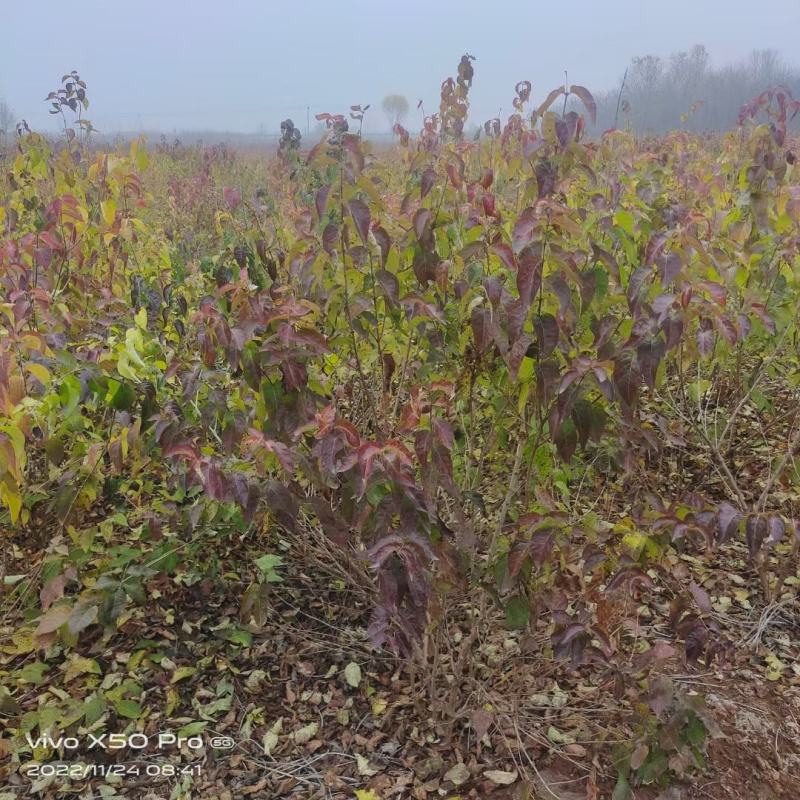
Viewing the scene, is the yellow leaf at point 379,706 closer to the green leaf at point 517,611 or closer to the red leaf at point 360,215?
the green leaf at point 517,611

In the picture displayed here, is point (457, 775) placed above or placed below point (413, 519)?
below

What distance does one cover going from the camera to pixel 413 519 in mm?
1400

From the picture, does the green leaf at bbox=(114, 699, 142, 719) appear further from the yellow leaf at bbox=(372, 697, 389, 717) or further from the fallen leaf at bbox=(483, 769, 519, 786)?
the fallen leaf at bbox=(483, 769, 519, 786)

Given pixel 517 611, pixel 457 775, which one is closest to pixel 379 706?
pixel 457 775

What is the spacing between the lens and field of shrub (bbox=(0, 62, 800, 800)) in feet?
4.83

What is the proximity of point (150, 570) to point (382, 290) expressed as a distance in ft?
3.32

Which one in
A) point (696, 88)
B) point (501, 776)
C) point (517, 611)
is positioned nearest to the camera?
point (517, 611)

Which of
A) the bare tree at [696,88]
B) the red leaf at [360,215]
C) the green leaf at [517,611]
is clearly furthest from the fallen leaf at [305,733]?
the bare tree at [696,88]

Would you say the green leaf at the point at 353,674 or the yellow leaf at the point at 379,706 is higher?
the green leaf at the point at 353,674

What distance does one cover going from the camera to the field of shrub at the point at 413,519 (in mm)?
1471

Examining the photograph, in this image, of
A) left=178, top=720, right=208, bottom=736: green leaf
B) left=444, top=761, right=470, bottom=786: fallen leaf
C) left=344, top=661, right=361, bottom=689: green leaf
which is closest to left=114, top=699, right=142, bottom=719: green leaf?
left=178, top=720, right=208, bottom=736: green leaf

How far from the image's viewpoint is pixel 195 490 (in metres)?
2.17

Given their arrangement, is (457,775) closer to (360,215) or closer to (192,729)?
(192,729)

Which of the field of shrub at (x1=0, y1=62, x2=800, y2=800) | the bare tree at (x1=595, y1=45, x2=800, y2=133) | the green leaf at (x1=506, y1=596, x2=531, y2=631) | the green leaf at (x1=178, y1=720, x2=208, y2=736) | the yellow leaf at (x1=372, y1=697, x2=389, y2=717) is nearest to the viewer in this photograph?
the field of shrub at (x1=0, y1=62, x2=800, y2=800)
